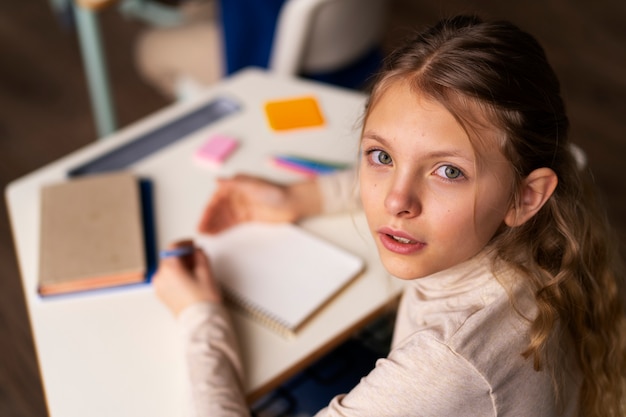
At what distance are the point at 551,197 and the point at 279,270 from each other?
41 cm

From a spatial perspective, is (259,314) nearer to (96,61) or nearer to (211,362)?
(211,362)

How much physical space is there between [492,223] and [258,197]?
45 centimetres

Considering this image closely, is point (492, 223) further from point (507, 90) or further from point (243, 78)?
point (243, 78)

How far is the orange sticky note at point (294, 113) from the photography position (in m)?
1.34

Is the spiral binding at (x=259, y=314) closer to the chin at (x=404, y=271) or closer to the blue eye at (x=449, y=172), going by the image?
the chin at (x=404, y=271)

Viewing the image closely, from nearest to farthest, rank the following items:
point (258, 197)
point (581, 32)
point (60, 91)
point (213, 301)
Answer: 1. point (213, 301)
2. point (258, 197)
3. point (60, 91)
4. point (581, 32)

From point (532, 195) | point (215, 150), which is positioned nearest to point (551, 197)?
point (532, 195)

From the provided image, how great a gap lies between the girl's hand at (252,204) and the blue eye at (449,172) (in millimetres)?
427

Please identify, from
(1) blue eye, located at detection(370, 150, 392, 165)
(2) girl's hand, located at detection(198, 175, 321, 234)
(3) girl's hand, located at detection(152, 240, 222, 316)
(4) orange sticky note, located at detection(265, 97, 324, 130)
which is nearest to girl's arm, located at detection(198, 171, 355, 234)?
(2) girl's hand, located at detection(198, 175, 321, 234)

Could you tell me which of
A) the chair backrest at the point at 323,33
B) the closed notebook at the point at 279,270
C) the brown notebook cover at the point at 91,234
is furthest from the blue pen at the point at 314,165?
the chair backrest at the point at 323,33

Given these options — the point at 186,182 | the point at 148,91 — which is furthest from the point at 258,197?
the point at 148,91

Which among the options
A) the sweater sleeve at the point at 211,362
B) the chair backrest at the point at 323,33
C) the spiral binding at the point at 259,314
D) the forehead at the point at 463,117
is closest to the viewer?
the forehead at the point at 463,117

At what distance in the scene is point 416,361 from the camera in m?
0.74

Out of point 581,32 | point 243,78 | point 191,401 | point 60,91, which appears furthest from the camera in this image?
point 581,32
